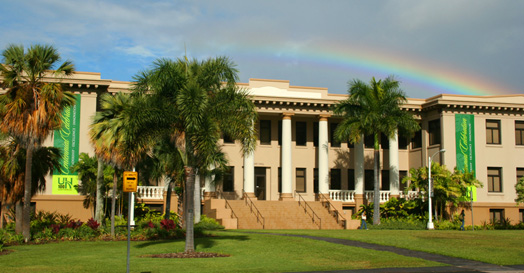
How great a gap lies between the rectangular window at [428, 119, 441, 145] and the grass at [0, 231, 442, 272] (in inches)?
1025

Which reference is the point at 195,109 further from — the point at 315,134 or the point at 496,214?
the point at 496,214

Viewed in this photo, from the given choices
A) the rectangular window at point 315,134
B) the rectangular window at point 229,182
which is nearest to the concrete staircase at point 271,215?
the rectangular window at point 229,182

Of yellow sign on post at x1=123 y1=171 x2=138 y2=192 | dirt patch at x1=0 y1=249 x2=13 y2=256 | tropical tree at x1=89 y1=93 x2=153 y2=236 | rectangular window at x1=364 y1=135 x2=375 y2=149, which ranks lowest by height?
dirt patch at x1=0 y1=249 x2=13 y2=256

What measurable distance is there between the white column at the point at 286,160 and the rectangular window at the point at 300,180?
2494 mm

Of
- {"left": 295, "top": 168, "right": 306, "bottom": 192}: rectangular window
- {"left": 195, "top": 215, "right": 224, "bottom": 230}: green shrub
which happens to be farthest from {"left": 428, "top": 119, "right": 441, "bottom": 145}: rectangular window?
{"left": 195, "top": 215, "right": 224, "bottom": 230}: green shrub

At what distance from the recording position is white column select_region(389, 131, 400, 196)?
4894 cm

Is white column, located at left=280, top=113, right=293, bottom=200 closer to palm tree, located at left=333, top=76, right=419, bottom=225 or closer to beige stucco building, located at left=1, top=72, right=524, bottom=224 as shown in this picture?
beige stucco building, located at left=1, top=72, right=524, bottom=224

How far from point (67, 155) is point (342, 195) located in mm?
22261

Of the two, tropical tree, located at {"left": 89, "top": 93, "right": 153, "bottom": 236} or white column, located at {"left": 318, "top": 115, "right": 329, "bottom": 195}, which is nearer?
tropical tree, located at {"left": 89, "top": 93, "right": 153, "bottom": 236}

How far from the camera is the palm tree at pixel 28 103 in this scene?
27.1 metres

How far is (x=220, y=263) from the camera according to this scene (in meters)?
19.6

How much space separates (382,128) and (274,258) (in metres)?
23.1

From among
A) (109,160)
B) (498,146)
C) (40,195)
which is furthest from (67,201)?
(498,146)

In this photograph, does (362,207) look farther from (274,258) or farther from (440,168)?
(274,258)
